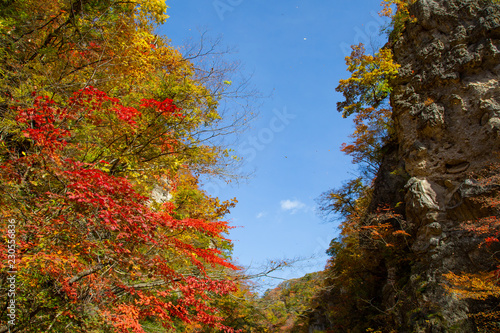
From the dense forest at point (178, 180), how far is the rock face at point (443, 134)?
55 millimetres

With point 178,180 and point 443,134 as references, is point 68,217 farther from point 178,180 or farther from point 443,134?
point 443,134

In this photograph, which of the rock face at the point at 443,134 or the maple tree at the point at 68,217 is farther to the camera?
the rock face at the point at 443,134

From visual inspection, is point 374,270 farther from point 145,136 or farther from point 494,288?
point 145,136

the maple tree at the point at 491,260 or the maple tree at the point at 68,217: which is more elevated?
the maple tree at the point at 68,217

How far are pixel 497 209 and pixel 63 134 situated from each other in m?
11.6

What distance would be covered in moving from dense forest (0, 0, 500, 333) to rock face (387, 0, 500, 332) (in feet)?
0.18

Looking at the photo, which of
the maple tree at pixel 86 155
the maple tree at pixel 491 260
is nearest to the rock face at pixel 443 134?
the maple tree at pixel 491 260

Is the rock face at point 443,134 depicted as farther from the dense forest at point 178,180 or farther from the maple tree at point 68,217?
the maple tree at point 68,217

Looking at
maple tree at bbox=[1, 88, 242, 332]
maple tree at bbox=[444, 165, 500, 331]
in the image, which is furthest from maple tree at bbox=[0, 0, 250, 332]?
maple tree at bbox=[444, 165, 500, 331]

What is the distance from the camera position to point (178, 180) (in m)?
11.0

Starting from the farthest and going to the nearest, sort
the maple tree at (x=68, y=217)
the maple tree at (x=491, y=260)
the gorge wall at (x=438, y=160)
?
the gorge wall at (x=438, y=160), the maple tree at (x=491, y=260), the maple tree at (x=68, y=217)

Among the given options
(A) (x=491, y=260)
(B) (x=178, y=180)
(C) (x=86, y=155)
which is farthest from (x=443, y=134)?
(C) (x=86, y=155)

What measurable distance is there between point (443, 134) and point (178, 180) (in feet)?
36.7

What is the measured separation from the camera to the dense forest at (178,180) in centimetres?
445
